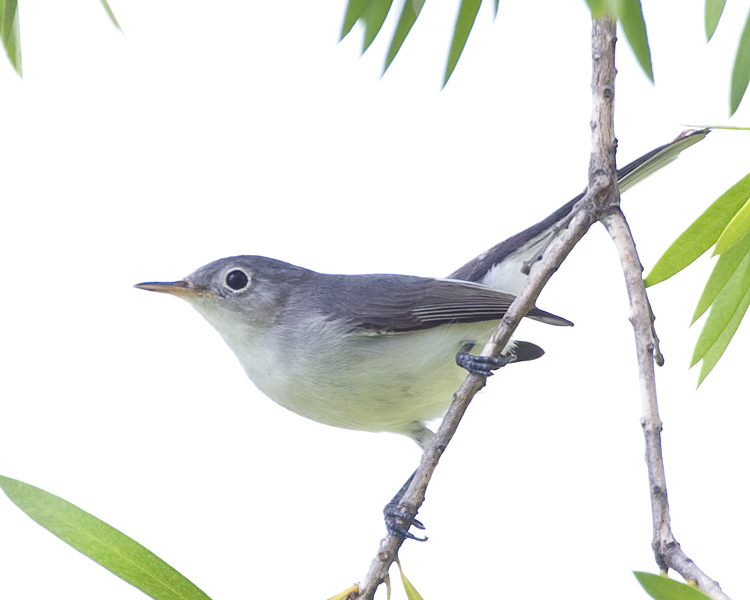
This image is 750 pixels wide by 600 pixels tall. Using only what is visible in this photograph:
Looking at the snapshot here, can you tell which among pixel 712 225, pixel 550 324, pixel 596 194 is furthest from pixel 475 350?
pixel 712 225

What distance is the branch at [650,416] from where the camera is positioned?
4.02 feet

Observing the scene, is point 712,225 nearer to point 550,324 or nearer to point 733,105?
point 733,105

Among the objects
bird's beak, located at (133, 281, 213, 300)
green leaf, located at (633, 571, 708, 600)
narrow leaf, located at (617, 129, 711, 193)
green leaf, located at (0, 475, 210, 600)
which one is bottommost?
green leaf, located at (633, 571, 708, 600)

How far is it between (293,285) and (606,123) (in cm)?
161

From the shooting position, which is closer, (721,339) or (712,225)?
(712,225)

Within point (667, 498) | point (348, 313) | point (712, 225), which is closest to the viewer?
point (667, 498)

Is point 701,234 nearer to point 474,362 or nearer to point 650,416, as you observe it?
point 650,416

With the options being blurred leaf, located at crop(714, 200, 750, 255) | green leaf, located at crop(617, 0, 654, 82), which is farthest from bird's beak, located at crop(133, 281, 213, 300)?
blurred leaf, located at crop(714, 200, 750, 255)

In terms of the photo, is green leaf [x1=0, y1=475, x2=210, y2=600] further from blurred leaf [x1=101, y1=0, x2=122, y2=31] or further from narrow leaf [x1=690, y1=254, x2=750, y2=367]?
narrow leaf [x1=690, y1=254, x2=750, y2=367]

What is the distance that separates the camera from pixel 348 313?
3004 mm

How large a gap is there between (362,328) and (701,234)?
1420 mm

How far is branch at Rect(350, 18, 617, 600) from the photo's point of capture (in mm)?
1874

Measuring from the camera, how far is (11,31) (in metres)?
1.85

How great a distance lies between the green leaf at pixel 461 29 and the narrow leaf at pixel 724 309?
30.6 inches
